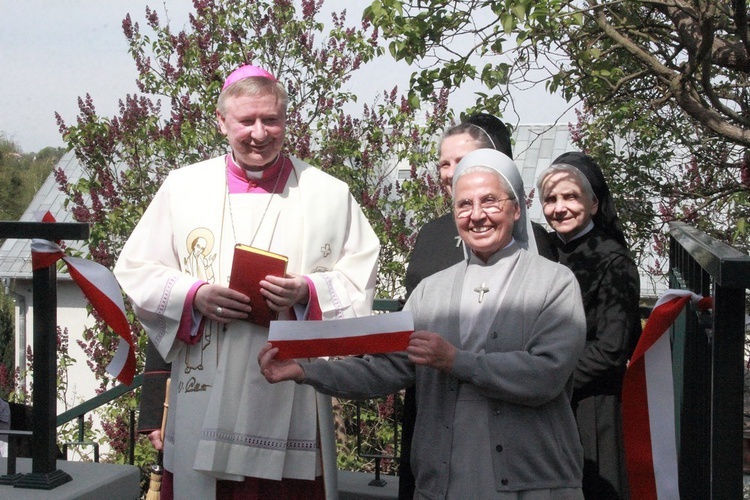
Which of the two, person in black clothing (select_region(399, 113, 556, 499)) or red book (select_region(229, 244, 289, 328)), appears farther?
person in black clothing (select_region(399, 113, 556, 499))

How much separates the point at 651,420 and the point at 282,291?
133 centimetres

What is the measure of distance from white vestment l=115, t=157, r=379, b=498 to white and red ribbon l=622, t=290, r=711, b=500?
3.20 ft

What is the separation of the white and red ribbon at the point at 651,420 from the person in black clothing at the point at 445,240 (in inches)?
20.1

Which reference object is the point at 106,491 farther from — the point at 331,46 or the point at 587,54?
the point at 331,46

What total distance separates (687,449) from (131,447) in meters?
2.89

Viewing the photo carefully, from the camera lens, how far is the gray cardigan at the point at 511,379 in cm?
267

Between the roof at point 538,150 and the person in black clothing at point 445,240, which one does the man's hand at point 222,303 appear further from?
the roof at point 538,150

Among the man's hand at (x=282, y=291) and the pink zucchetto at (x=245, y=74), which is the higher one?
the pink zucchetto at (x=245, y=74)

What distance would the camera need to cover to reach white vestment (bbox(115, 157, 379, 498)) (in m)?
3.29

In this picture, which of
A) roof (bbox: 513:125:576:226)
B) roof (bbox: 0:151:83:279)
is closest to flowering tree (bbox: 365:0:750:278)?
roof (bbox: 513:125:576:226)

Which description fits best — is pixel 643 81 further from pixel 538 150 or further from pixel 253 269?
pixel 538 150

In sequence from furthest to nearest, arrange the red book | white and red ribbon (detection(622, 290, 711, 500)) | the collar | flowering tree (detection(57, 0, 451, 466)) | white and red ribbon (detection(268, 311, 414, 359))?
flowering tree (detection(57, 0, 451, 466))
the collar
white and red ribbon (detection(622, 290, 711, 500))
the red book
white and red ribbon (detection(268, 311, 414, 359))

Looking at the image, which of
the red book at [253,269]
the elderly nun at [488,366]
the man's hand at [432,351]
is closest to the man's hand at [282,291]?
the red book at [253,269]

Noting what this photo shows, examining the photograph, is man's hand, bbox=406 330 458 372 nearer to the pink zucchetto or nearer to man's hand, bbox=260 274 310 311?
man's hand, bbox=260 274 310 311
